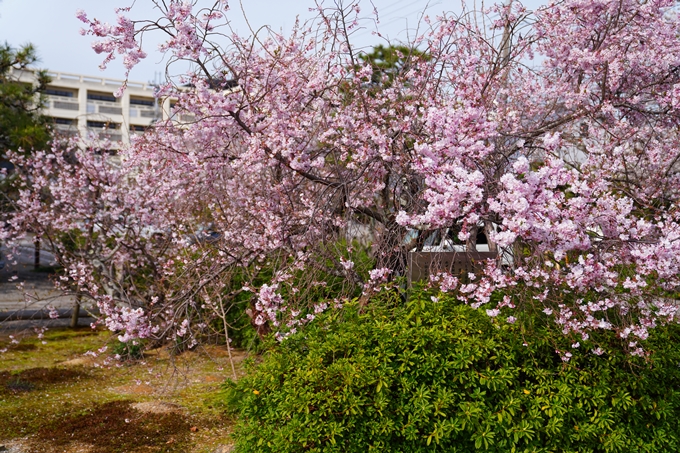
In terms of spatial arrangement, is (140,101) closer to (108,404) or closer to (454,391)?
(108,404)

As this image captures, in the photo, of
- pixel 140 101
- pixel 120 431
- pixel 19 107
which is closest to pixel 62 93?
pixel 140 101

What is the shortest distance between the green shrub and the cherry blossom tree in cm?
24

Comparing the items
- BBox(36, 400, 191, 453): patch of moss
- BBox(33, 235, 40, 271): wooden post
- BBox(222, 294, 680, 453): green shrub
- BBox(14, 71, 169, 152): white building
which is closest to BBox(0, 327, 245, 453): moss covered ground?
BBox(36, 400, 191, 453): patch of moss

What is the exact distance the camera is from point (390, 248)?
4.53m

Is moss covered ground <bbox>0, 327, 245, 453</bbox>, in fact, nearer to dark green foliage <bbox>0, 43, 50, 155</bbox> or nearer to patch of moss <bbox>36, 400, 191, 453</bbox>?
patch of moss <bbox>36, 400, 191, 453</bbox>

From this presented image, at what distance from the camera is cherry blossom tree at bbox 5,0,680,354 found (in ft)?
11.2

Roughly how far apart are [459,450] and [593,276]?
4.23 ft

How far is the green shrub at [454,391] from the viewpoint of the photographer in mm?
3229

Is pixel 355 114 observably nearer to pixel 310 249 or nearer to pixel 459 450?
pixel 310 249

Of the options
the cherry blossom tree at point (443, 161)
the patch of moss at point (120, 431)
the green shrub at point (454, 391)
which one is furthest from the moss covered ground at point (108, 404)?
the green shrub at point (454, 391)

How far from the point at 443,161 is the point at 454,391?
146 cm

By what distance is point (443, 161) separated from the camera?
3770 millimetres

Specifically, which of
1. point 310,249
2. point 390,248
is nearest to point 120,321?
point 310,249

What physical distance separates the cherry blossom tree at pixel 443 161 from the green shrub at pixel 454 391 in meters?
0.24
